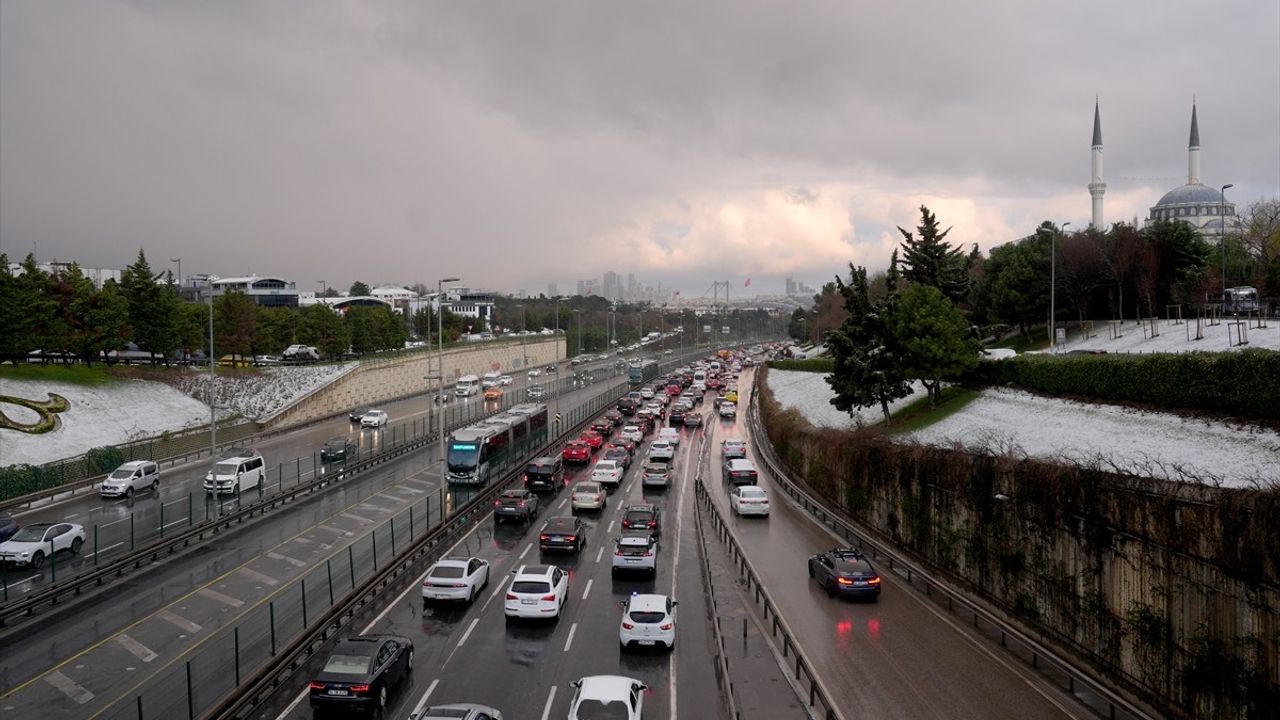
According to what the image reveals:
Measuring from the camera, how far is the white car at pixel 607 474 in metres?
42.4

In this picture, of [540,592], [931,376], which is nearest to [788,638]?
[540,592]

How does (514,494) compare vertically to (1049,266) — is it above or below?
below

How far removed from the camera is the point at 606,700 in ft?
45.6

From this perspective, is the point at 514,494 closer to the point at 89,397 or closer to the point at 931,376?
the point at 931,376

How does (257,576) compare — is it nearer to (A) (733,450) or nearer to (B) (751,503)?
(B) (751,503)

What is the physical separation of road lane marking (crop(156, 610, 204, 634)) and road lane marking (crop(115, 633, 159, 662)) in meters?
1.13

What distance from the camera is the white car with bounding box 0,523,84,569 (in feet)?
82.2

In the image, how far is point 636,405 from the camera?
79438 millimetres

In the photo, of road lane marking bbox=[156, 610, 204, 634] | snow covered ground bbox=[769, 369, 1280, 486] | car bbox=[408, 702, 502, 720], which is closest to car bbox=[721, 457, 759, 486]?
snow covered ground bbox=[769, 369, 1280, 486]

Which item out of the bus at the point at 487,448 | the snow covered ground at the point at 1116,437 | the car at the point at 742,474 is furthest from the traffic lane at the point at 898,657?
the bus at the point at 487,448

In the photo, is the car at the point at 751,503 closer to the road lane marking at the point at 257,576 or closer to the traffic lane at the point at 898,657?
the traffic lane at the point at 898,657

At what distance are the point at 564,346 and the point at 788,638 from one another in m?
142

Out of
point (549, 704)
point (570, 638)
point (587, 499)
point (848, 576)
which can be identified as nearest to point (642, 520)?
point (587, 499)

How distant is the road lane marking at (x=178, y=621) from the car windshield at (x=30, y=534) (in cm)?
716
